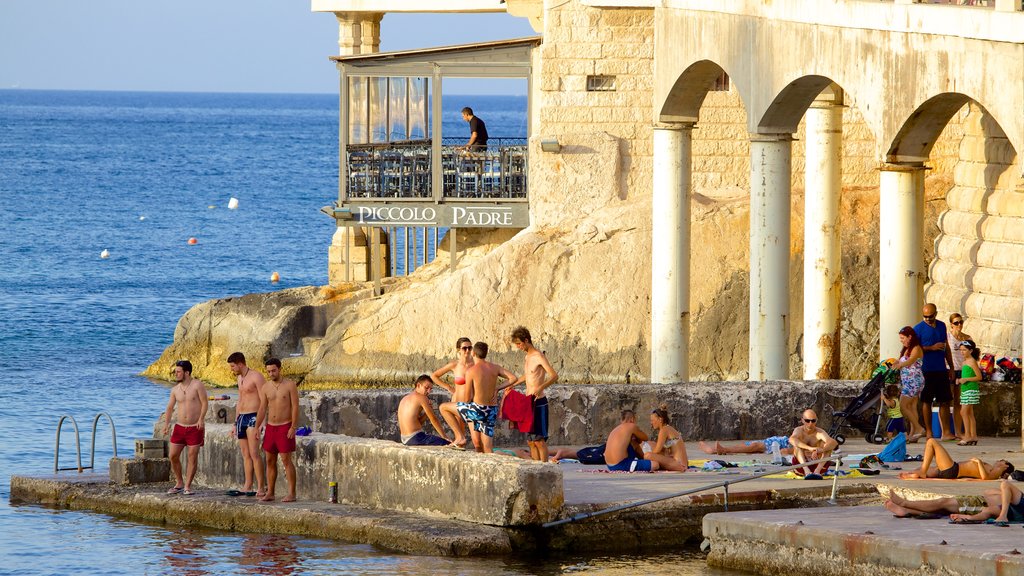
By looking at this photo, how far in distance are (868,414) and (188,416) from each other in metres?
6.89

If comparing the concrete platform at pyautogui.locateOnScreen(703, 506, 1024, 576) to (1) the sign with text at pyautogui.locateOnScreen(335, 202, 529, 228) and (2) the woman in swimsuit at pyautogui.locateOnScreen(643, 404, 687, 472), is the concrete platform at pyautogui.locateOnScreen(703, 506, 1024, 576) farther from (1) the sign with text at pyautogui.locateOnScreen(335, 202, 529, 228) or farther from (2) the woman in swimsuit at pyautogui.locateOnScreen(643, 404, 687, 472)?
(1) the sign with text at pyautogui.locateOnScreen(335, 202, 529, 228)

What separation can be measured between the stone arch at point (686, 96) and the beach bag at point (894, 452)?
21.1 ft

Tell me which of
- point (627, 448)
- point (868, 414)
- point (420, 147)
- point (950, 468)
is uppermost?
point (420, 147)

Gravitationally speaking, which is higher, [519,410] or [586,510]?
[519,410]

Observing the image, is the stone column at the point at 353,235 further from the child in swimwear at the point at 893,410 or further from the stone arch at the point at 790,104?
the child in swimwear at the point at 893,410

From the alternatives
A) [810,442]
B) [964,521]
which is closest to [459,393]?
[810,442]

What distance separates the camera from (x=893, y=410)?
2025 centimetres

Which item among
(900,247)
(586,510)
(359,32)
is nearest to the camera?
(586,510)

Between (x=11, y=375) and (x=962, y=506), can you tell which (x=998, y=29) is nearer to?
(x=962, y=506)

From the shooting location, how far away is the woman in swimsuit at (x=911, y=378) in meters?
19.8

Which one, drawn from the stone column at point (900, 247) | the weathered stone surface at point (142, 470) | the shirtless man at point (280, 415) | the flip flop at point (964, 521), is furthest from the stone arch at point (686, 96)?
the flip flop at point (964, 521)

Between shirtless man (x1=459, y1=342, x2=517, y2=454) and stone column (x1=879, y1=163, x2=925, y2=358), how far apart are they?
177 inches

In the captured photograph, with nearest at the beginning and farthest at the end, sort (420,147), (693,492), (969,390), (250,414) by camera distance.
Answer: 1. (693,492)
2. (250,414)
3. (969,390)
4. (420,147)

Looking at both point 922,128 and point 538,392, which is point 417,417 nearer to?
point 538,392
